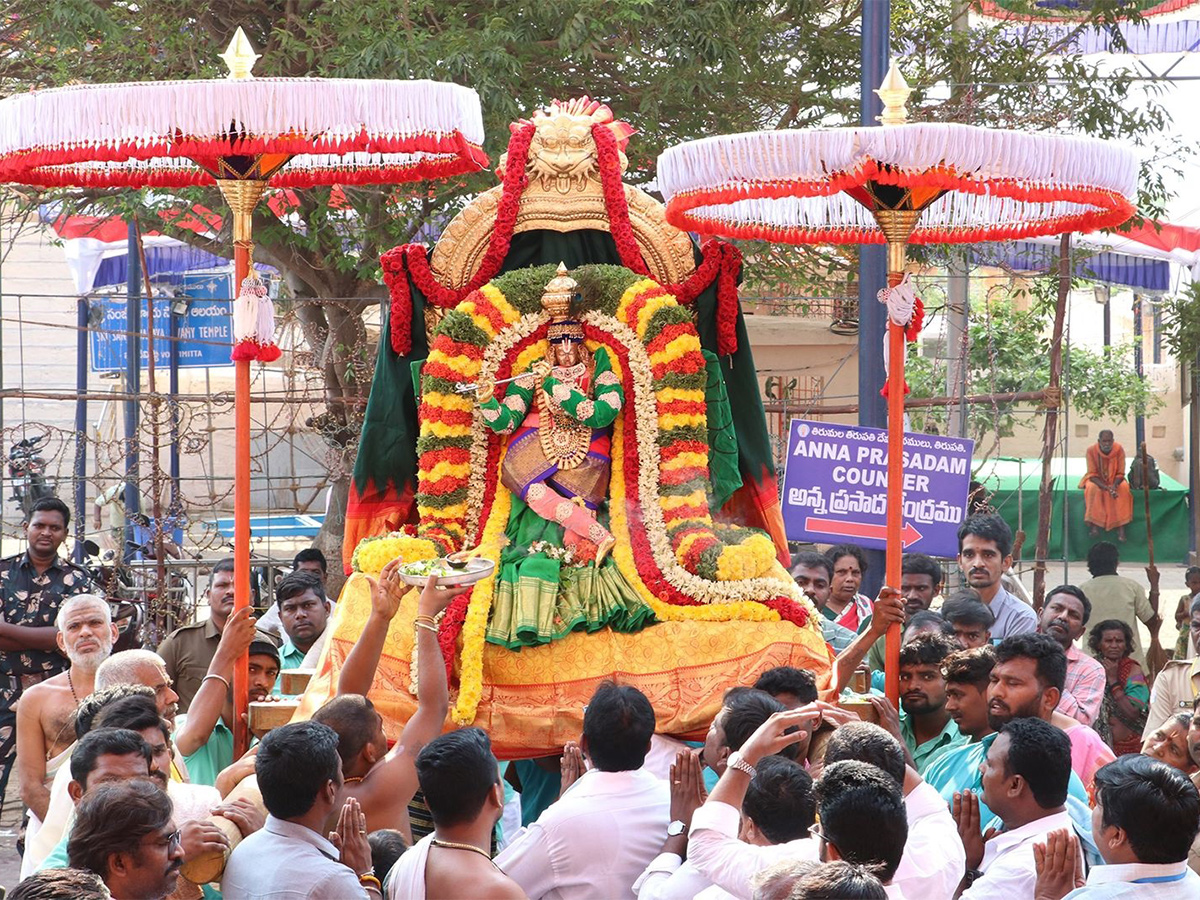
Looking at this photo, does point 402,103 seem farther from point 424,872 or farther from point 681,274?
point 424,872


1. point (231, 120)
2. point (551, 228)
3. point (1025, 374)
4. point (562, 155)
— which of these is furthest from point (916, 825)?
point (1025, 374)

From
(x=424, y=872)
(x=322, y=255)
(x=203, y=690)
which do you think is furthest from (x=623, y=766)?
(x=322, y=255)

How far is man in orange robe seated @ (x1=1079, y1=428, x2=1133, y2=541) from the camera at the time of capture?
50.8 feet

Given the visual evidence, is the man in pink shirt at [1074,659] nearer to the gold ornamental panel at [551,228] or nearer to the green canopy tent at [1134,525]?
the gold ornamental panel at [551,228]

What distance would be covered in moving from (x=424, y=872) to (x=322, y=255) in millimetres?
8002

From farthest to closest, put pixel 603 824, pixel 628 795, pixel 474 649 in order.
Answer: pixel 474 649 < pixel 628 795 < pixel 603 824

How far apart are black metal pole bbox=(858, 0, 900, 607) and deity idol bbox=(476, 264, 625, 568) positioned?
4.92ft

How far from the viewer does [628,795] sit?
15.0 feet

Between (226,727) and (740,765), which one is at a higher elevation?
(740,765)

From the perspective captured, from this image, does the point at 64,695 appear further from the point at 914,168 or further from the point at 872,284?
the point at 872,284

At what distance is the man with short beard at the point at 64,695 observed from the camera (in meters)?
5.98

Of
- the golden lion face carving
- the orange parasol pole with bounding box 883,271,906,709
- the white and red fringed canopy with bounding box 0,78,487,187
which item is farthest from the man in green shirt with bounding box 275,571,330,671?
the orange parasol pole with bounding box 883,271,906,709

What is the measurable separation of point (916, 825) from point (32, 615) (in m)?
5.27

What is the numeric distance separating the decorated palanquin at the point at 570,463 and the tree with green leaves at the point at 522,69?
1.99 m
